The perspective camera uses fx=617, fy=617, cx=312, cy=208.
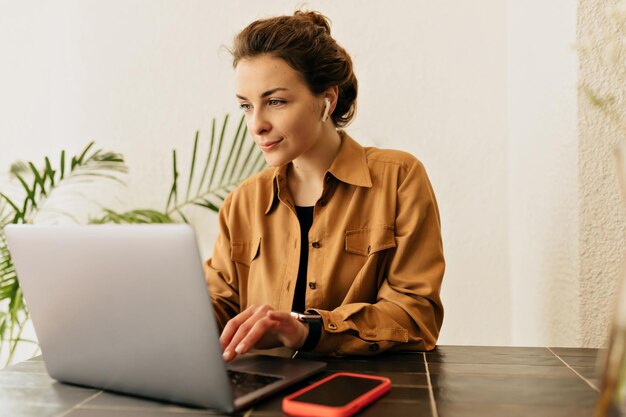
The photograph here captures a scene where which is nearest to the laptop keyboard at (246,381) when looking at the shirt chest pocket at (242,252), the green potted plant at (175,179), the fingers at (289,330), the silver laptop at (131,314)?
the silver laptop at (131,314)

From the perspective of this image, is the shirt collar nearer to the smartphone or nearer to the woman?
the woman

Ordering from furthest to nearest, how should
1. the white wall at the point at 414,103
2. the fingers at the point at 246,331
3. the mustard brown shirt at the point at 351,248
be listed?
the white wall at the point at 414,103, the mustard brown shirt at the point at 351,248, the fingers at the point at 246,331

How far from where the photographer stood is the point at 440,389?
36.2 inches

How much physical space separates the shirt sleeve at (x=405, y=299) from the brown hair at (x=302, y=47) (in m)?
0.33

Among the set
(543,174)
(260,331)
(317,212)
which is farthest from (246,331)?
(543,174)

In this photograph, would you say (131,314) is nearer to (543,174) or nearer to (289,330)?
(289,330)

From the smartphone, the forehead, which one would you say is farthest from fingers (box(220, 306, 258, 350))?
the forehead

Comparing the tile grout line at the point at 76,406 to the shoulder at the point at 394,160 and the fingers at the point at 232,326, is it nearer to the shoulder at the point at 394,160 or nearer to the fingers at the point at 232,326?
the fingers at the point at 232,326

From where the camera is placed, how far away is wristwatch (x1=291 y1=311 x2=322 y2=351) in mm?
1182

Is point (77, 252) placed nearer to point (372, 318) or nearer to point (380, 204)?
point (372, 318)

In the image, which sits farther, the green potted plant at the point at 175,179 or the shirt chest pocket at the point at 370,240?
the green potted plant at the point at 175,179

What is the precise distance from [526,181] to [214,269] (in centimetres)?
102

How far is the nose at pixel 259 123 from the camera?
58.8 inches

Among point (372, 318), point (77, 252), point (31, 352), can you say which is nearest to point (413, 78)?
point (372, 318)
